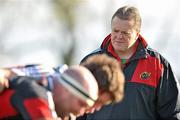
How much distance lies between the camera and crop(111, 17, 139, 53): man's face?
7770 mm

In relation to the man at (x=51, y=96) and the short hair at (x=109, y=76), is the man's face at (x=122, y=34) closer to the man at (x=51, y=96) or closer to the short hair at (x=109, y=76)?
the short hair at (x=109, y=76)

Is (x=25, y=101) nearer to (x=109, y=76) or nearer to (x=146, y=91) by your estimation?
(x=109, y=76)

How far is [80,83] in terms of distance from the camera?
5.68 m

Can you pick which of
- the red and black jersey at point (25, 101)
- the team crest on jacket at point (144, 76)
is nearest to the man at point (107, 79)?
the red and black jersey at point (25, 101)

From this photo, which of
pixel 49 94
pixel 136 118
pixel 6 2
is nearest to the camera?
pixel 49 94

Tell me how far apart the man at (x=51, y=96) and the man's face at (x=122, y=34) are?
6.53 feet

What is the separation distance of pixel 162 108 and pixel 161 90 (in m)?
0.18

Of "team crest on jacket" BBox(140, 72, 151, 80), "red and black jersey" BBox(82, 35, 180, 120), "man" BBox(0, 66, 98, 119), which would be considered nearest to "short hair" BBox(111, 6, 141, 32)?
"red and black jersey" BBox(82, 35, 180, 120)

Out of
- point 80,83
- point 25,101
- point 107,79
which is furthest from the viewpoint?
point 107,79

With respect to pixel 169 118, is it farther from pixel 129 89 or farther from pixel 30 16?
pixel 30 16

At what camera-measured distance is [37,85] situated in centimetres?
562

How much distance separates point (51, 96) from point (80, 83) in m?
0.21

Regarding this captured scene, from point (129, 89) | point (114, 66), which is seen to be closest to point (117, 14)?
point (129, 89)

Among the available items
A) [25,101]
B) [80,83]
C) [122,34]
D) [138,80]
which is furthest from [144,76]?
[25,101]
